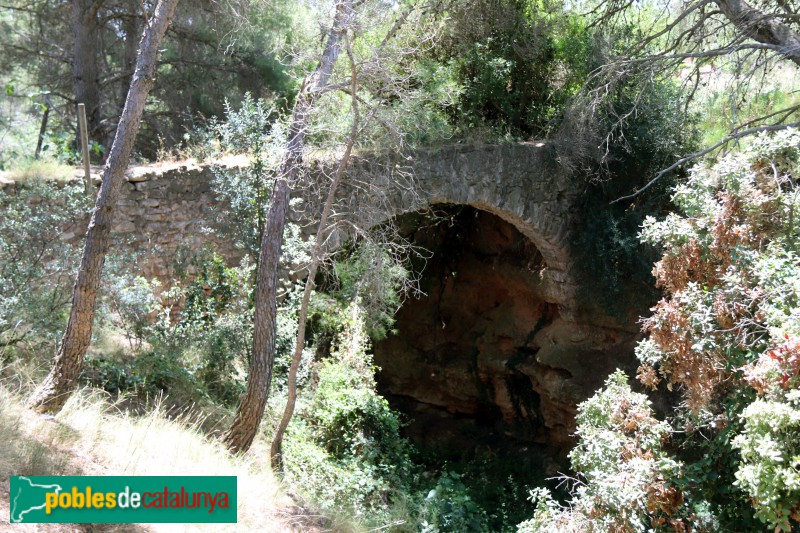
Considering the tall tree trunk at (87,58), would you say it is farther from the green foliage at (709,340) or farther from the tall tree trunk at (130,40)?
the green foliage at (709,340)

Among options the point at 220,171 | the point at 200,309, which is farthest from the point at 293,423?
the point at 220,171

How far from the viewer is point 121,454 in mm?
4934

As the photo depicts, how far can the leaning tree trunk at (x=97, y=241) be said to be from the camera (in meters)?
5.62

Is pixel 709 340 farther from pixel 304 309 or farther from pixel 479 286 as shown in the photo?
pixel 479 286

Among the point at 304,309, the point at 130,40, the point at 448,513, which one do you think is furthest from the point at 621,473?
the point at 130,40

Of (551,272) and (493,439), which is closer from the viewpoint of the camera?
(551,272)

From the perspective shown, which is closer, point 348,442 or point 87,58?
point 348,442

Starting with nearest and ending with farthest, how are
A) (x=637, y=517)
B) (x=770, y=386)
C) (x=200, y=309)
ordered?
(x=770, y=386)
(x=637, y=517)
(x=200, y=309)

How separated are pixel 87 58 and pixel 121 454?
27.8 feet

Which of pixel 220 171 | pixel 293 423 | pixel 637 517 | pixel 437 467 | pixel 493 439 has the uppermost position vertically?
Answer: pixel 220 171

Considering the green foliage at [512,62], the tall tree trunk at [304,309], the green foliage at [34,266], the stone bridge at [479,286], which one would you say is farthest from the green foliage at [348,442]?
the green foliage at [512,62]

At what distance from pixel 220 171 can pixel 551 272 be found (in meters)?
5.29

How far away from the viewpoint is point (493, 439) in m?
11.8

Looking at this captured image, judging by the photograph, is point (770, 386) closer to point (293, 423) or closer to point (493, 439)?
point (293, 423)
